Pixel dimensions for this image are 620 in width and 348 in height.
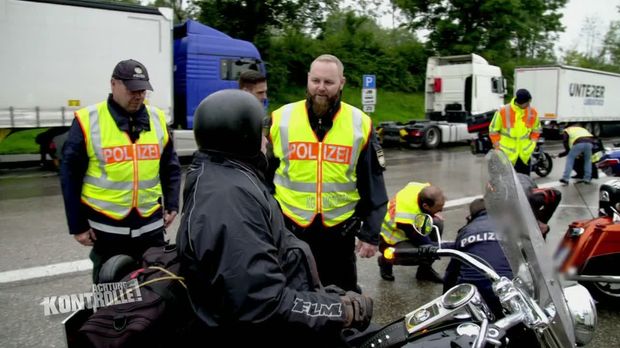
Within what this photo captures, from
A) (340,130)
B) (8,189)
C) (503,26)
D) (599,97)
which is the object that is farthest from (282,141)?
(503,26)

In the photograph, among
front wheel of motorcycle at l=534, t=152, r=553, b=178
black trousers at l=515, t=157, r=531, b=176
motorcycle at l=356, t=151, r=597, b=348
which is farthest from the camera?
front wheel of motorcycle at l=534, t=152, r=553, b=178

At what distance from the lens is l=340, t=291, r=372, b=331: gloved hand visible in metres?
1.82

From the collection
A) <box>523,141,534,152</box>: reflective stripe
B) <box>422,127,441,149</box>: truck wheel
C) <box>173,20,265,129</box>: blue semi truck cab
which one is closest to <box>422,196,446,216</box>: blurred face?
<box>523,141,534,152</box>: reflective stripe

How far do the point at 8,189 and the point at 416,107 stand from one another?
2058 centimetres

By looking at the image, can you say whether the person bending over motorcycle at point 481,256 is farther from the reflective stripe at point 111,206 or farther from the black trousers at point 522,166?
the black trousers at point 522,166

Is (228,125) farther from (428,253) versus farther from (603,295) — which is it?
(603,295)

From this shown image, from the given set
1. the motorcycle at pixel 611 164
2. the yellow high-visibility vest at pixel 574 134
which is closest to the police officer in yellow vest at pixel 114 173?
the motorcycle at pixel 611 164

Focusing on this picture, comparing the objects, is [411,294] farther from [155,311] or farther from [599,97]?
[599,97]

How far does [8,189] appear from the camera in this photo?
941 centimetres

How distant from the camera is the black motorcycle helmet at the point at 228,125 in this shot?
1.78 m

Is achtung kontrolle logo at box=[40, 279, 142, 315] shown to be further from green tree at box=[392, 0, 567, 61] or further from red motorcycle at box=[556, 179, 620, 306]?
green tree at box=[392, 0, 567, 61]

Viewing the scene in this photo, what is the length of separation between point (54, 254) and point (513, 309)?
490cm

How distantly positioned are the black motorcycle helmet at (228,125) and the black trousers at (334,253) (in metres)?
1.51

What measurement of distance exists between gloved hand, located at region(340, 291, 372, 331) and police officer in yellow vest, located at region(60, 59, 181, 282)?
178 cm
